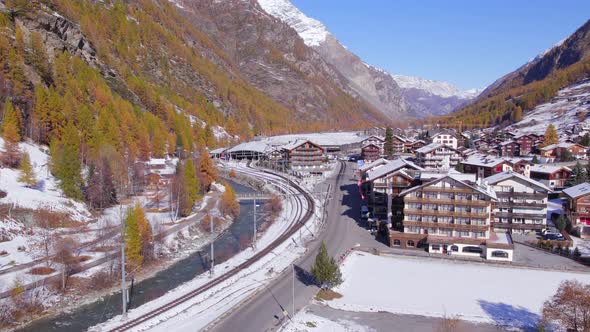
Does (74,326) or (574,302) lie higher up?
(574,302)

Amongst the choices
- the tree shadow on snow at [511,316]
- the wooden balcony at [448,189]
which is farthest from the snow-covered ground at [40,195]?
the tree shadow on snow at [511,316]

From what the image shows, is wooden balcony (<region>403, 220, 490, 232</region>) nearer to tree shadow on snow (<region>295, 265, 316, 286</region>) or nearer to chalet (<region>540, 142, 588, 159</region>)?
tree shadow on snow (<region>295, 265, 316, 286</region>)

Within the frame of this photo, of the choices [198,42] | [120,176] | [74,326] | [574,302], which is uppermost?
[198,42]

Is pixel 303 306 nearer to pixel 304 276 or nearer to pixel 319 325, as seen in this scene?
pixel 319 325

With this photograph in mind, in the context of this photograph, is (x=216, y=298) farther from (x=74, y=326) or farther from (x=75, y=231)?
(x=75, y=231)

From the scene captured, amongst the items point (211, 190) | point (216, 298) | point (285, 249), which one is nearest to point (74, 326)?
point (216, 298)

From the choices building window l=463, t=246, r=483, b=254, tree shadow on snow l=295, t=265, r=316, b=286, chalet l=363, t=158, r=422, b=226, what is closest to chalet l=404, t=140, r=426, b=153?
chalet l=363, t=158, r=422, b=226
